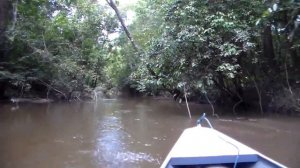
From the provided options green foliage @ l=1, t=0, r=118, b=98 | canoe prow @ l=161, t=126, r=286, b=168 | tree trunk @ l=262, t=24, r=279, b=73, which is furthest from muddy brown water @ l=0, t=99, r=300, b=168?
green foliage @ l=1, t=0, r=118, b=98

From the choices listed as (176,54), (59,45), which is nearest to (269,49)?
(176,54)

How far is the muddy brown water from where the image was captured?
6828 mm

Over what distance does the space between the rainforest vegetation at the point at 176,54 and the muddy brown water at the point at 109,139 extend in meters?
1.95

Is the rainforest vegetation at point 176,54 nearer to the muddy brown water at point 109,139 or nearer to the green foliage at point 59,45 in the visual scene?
the green foliage at point 59,45

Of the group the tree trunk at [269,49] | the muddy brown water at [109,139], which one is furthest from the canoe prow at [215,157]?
the tree trunk at [269,49]

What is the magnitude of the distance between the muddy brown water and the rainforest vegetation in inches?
76.9

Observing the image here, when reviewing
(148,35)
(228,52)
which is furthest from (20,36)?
(228,52)

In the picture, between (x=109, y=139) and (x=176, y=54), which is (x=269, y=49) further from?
(x=109, y=139)

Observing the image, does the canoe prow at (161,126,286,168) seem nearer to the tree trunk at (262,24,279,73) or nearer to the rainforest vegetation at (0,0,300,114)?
the rainforest vegetation at (0,0,300,114)

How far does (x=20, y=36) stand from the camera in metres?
17.0

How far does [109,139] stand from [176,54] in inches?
213

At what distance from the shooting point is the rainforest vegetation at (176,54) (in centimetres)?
1262

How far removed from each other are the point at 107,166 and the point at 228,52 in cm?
705

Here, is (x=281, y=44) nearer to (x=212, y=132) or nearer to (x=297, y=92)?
(x=297, y=92)
